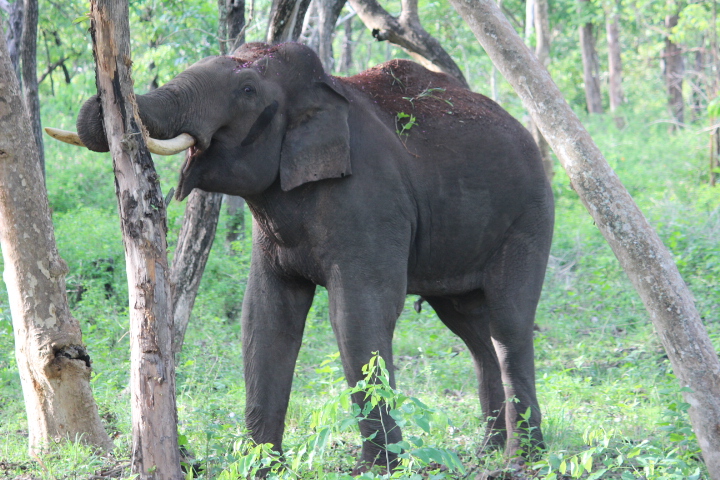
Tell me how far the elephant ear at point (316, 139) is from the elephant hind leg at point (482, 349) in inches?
62.1

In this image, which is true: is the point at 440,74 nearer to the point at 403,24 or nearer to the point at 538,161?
the point at 538,161

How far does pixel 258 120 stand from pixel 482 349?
7.36 feet

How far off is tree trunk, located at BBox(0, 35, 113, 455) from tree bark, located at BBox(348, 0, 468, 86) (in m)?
3.98

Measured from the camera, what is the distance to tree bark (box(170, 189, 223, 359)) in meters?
5.73

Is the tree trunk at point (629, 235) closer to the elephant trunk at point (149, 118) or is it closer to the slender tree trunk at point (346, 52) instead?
the elephant trunk at point (149, 118)

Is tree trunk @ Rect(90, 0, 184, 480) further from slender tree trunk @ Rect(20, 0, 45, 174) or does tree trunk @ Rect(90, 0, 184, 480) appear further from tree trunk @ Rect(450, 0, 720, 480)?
slender tree trunk @ Rect(20, 0, 45, 174)

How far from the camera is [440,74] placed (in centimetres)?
530

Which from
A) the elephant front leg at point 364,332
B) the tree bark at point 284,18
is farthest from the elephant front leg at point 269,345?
the tree bark at point 284,18

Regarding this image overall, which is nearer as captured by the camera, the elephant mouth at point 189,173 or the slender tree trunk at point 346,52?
the elephant mouth at point 189,173

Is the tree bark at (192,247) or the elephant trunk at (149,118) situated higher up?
the elephant trunk at (149,118)

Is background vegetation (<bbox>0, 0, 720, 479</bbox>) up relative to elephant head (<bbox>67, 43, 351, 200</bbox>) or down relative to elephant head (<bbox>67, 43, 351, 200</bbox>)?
down

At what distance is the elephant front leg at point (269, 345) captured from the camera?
4.47 metres

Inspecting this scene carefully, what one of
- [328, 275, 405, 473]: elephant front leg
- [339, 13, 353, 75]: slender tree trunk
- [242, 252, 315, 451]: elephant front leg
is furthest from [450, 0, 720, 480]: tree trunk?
[339, 13, 353, 75]: slender tree trunk

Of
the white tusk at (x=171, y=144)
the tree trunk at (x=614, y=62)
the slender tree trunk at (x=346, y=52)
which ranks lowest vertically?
the white tusk at (x=171, y=144)
